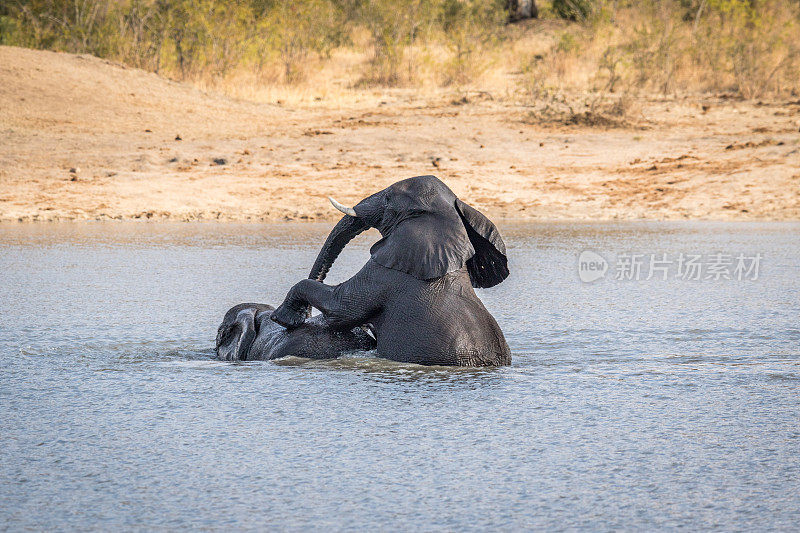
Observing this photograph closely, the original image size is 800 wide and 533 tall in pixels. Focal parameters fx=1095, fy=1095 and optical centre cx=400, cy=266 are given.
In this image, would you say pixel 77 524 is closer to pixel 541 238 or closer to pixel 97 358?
pixel 97 358

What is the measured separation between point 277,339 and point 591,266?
417 centimetres

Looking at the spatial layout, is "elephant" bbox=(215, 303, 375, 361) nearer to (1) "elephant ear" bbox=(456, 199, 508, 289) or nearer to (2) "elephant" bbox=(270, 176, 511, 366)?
(2) "elephant" bbox=(270, 176, 511, 366)

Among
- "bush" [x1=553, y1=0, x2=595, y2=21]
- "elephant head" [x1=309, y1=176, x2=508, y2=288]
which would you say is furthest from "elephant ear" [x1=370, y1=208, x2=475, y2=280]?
"bush" [x1=553, y1=0, x2=595, y2=21]

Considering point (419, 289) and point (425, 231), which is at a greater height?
point (425, 231)

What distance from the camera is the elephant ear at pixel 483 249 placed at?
483cm

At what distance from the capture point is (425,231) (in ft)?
15.1

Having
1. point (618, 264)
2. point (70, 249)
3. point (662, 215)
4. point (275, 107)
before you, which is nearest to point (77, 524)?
point (618, 264)

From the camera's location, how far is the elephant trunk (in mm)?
4949

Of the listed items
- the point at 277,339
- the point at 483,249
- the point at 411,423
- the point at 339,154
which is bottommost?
the point at 411,423

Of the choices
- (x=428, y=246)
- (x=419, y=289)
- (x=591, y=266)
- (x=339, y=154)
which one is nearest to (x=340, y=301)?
(x=419, y=289)

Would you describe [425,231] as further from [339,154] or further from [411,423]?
[339,154]

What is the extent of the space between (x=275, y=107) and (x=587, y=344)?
13.3 metres

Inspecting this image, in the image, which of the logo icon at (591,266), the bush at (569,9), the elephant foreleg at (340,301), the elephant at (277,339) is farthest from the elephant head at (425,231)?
the bush at (569,9)

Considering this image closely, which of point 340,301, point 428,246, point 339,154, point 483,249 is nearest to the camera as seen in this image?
point 428,246
